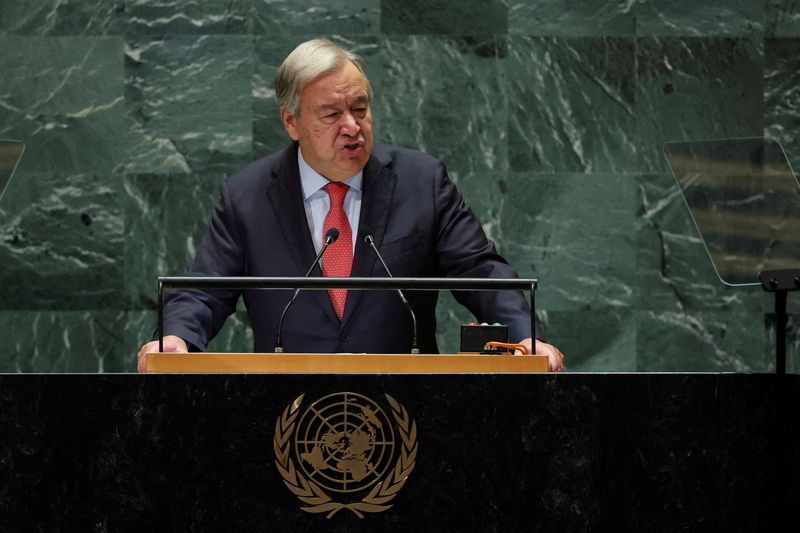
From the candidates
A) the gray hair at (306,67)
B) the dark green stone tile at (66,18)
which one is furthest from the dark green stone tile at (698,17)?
the dark green stone tile at (66,18)

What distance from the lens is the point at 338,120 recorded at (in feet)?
13.2

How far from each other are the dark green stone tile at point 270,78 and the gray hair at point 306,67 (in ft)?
4.87

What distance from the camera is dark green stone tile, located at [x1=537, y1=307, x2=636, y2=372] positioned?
5672 millimetres

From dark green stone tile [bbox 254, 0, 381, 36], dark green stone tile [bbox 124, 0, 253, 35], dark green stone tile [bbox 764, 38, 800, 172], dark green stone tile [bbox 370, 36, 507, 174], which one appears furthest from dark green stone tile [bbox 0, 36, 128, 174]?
dark green stone tile [bbox 764, 38, 800, 172]

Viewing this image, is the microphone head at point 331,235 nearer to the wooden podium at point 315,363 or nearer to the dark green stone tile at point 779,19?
the wooden podium at point 315,363

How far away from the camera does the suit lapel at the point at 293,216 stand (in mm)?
3959

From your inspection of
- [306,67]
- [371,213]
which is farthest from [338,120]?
[371,213]

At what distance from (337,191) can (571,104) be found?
195 centimetres

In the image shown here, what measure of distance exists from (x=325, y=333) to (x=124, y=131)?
2144mm

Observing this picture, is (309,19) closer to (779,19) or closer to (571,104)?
(571,104)
